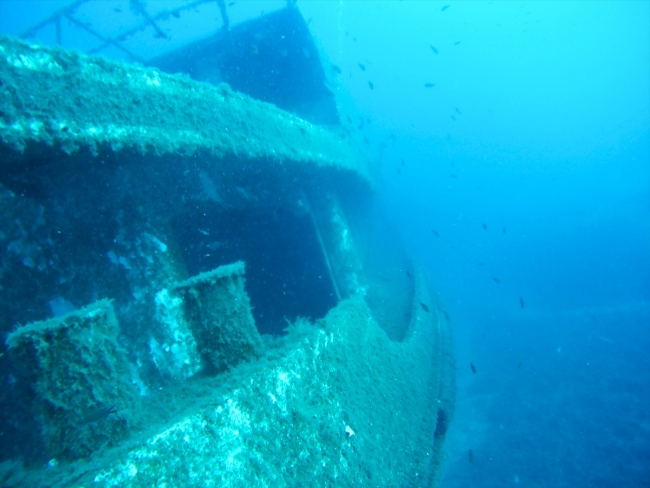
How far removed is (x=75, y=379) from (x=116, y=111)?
6.65ft

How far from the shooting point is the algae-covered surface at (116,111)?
2.11m

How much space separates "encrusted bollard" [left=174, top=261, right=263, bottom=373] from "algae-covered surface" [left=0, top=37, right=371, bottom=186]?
1377 mm

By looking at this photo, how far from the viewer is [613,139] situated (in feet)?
201

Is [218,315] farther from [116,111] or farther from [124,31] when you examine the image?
[124,31]

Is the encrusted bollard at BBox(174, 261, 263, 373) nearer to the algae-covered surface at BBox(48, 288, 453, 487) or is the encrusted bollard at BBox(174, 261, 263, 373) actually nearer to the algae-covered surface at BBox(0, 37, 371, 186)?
the algae-covered surface at BBox(48, 288, 453, 487)

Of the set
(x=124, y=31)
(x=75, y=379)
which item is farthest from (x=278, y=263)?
(x=124, y=31)

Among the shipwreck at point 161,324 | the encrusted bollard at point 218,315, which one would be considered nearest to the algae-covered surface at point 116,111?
the shipwreck at point 161,324

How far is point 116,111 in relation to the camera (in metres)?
2.58

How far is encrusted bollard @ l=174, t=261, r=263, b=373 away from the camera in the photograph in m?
1.89

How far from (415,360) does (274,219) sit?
2.71 meters

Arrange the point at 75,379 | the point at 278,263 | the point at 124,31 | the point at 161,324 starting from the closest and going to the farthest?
the point at 75,379
the point at 161,324
the point at 278,263
the point at 124,31

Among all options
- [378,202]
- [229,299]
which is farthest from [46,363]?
[378,202]

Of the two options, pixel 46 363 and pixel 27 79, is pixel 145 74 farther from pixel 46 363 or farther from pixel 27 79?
pixel 46 363

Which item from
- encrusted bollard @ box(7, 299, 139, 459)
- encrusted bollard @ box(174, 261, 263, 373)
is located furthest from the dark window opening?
encrusted bollard @ box(7, 299, 139, 459)
